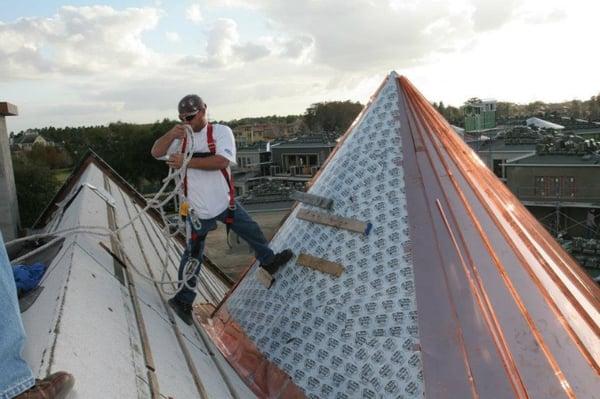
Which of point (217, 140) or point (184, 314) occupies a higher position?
point (217, 140)

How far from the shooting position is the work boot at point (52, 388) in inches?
71.5

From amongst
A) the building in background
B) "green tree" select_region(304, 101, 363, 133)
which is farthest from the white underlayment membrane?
"green tree" select_region(304, 101, 363, 133)

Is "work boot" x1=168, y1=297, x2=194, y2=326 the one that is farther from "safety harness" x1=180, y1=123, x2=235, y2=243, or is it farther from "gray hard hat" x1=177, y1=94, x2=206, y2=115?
"gray hard hat" x1=177, y1=94, x2=206, y2=115

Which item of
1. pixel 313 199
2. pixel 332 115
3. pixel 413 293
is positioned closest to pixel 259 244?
pixel 313 199

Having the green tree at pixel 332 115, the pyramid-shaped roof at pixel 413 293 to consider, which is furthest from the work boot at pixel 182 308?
the green tree at pixel 332 115

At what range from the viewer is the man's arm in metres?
3.75

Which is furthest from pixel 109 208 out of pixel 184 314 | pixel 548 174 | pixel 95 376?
pixel 548 174

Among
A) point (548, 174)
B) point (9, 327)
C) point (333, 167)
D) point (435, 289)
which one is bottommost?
point (548, 174)

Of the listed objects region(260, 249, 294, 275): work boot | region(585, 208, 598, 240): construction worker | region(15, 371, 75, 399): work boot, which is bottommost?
region(585, 208, 598, 240): construction worker

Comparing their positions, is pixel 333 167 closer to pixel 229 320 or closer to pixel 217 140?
pixel 217 140

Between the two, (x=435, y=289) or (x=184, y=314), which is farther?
(x=184, y=314)

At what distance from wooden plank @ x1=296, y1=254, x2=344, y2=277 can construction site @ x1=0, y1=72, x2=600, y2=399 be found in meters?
0.01

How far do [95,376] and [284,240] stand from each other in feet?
7.72

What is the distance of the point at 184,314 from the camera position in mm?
4133
